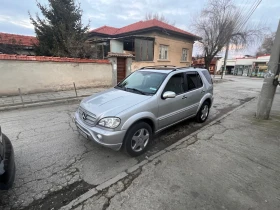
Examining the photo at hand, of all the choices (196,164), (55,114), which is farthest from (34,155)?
(196,164)

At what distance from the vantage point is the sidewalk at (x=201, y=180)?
217 cm

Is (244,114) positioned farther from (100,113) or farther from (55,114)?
(55,114)

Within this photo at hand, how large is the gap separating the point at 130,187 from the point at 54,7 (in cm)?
1405

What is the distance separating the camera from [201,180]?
2600 mm

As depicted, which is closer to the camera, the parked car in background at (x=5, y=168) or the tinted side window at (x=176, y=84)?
the parked car in background at (x=5, y=168)

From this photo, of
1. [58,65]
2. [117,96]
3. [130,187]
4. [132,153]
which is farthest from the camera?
[58,65]

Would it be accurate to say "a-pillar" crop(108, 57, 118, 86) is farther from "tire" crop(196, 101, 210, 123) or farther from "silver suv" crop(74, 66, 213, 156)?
"tire" crop(196, 101, 210, 123)

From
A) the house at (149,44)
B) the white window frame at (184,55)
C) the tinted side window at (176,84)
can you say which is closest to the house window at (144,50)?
the house at (149,44)

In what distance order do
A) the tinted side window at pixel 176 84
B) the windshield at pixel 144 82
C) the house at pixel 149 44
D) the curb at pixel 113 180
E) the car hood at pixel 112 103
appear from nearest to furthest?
1. the curb at pixel 113 180
2. the car hood at pixel 112 103
3. the windshield at pixel 144 82
4. the tinted side window at pixel 176 84
5. the house at pixel 149 44

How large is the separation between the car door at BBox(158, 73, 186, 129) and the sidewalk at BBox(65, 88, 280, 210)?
0.59 m

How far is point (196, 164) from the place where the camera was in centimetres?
301

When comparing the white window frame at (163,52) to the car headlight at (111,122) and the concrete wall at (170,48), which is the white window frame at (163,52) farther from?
the car headlight at (111,122)

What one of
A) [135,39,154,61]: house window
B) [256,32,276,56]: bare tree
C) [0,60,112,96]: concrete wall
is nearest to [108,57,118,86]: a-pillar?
[0,60,112,96]: concrete wall

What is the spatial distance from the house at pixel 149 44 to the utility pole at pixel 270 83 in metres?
9.87
